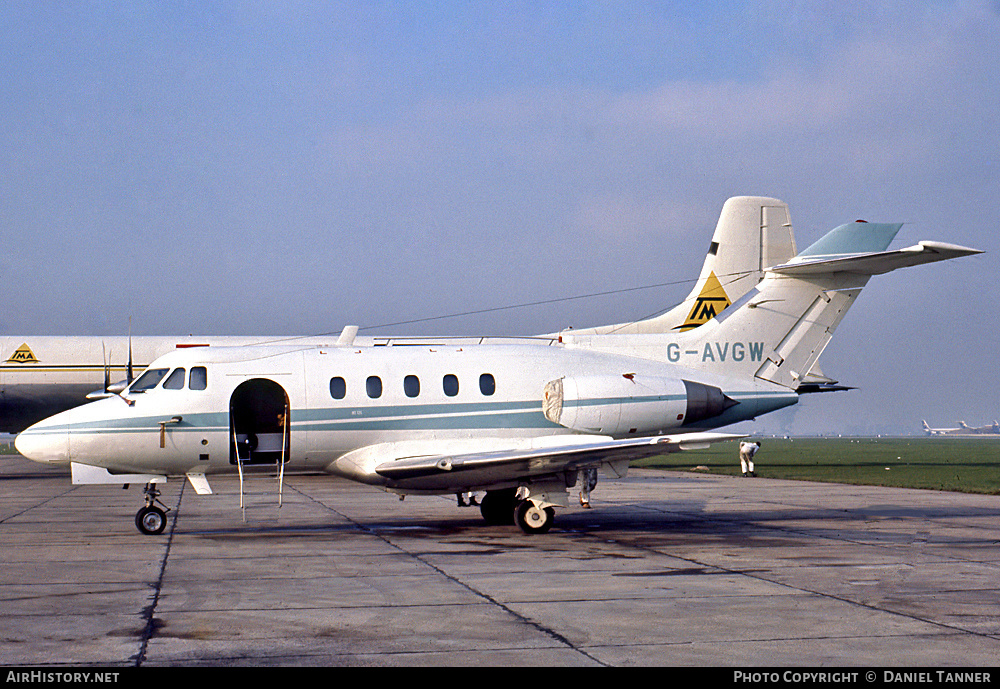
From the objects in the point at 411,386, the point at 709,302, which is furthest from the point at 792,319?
the point at 709,302

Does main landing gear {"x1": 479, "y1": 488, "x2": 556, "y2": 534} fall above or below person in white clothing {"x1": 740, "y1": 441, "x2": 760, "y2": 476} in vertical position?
above

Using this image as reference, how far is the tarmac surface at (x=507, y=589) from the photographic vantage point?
818 centimetres

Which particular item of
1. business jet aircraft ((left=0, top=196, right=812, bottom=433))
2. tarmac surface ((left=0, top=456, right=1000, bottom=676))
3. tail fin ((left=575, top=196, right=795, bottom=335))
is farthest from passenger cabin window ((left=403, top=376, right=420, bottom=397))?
tail fin ((left=575, top=196, right=795, bottom=335))

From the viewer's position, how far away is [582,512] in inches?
832

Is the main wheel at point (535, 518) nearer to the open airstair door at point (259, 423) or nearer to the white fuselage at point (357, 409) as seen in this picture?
the white fuselage at point (357, 409)

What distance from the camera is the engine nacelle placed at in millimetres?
17500

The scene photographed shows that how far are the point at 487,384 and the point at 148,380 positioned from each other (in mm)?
5895

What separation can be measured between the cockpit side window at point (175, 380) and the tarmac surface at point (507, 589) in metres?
2.57

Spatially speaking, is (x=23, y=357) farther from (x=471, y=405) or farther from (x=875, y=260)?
(x=875, y=260)

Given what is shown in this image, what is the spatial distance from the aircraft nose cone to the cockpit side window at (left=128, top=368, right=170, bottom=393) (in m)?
1.36

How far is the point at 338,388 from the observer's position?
17.2m

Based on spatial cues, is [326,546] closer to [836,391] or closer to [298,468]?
[298,468]

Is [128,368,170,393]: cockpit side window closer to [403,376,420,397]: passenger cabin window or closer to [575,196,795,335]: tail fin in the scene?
[403,376,420,397]: passenger cabin window

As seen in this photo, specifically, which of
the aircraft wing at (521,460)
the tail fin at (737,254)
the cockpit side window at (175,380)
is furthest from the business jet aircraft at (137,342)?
the aircraft wing at (521,460)
